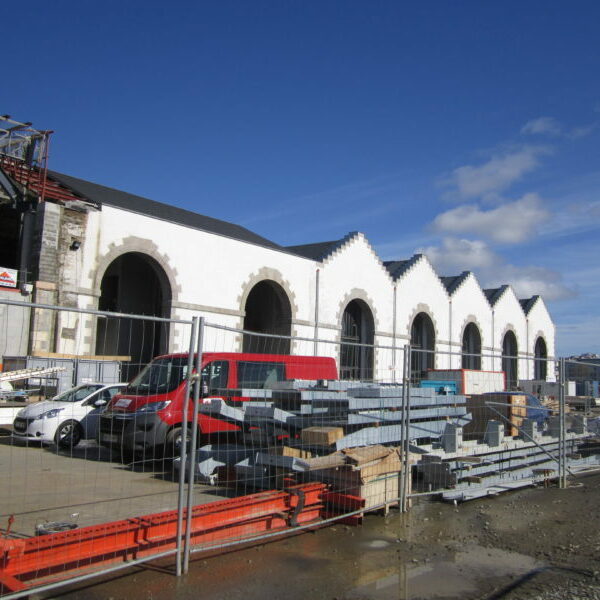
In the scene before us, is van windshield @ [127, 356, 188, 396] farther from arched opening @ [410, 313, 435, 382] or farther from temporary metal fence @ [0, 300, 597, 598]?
arched opening @ [410, 313, 435, 382]

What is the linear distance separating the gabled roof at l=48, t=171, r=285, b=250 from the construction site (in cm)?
155

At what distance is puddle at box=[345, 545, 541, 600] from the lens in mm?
4945

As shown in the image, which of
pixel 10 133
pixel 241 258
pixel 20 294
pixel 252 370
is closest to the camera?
pixel 252 370

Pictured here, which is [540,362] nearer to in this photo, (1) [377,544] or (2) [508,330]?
(2) [508,330]

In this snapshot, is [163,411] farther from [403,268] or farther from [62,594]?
[403,268]

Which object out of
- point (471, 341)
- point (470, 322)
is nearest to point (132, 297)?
point (470, 322)

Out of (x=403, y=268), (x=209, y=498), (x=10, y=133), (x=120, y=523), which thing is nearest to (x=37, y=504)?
(x=209, y=498)

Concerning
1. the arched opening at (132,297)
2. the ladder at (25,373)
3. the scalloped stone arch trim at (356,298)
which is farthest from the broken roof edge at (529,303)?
the ladder at (25,373)

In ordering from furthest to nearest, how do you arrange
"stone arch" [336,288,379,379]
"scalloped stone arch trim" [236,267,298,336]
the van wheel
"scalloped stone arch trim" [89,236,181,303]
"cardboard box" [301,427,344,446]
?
1. "stone arch" [336,288,379,379]
2. "scalloped stone arch trim" [236,267,298,336]
3. "scalloped stone arch trim" [89,236,181,303]
4. the van wheel
5. "cardboard box" [301,427,344,446]

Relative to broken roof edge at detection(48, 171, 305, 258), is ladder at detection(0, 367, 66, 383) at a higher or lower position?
lower

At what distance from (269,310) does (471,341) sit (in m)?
17.2

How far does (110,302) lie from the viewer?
25656 mm

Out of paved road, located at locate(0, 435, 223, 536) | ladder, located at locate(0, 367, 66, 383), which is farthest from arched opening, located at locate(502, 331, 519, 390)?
paved road, located at locate(0, 435, 223, 536)

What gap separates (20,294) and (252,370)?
903 centimetres
